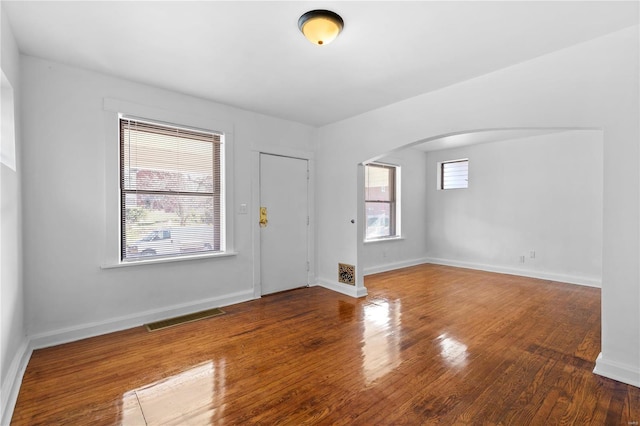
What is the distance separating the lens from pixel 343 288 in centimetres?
459

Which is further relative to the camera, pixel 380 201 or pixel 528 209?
pixel 380 201

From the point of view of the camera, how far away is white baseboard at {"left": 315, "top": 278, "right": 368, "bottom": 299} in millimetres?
4398

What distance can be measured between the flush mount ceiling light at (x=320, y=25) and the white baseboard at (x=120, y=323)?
3.21m

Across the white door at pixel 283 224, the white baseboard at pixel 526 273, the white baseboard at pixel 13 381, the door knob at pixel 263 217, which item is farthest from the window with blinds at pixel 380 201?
the white baseboard at pixel 13 381

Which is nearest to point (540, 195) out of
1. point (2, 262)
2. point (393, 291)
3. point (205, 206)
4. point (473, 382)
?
point (393, 291)

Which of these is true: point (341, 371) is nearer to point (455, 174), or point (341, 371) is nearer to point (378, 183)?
point (378, 183)

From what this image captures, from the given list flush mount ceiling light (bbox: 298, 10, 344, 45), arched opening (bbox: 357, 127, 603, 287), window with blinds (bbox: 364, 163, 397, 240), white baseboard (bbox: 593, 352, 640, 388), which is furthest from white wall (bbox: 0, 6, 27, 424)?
window with blinds (bbox: 364, 163, 397, 240)

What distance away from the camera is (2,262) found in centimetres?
195

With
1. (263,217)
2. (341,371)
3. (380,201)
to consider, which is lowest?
(341,371)

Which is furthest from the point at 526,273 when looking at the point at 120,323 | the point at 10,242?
the point at 10,242

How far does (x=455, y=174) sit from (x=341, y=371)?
18.6ft

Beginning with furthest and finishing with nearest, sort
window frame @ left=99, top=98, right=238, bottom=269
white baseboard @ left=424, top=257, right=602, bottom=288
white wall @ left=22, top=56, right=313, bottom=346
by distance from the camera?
white baseboard @ left=424, top=257, right=602, bottom=288, window frame @ left=99, top=98, right=238, bottom=269, white wall @ left=22, top=56, right=313, bottom=346

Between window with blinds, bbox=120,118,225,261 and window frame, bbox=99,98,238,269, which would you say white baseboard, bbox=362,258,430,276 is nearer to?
window with blinds, bbox=120,118,225,261

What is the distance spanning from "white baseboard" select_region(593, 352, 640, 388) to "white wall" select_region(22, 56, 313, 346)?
158 inches
